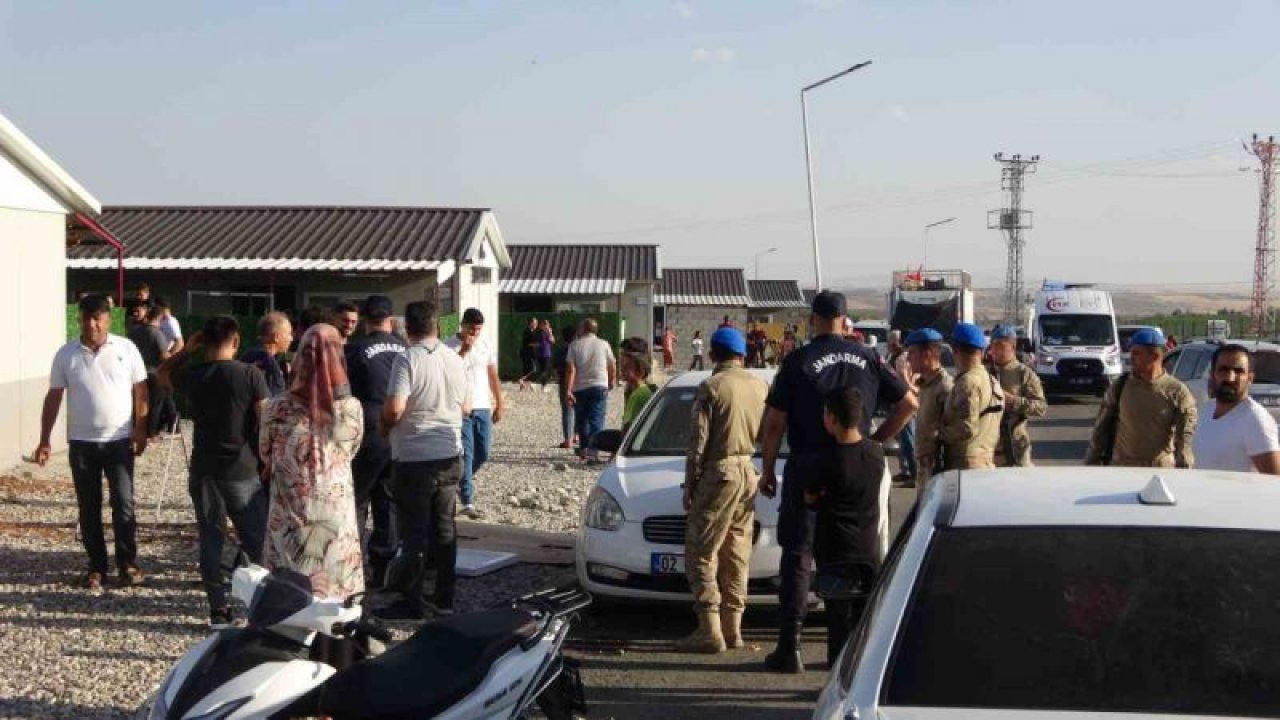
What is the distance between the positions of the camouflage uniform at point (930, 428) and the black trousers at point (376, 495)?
3.47 meters

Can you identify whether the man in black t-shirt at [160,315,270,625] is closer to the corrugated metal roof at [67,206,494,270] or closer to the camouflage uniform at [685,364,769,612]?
the camouflage uniform at [685,364,769,612]

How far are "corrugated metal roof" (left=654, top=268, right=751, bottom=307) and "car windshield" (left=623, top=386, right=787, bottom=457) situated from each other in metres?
53.5

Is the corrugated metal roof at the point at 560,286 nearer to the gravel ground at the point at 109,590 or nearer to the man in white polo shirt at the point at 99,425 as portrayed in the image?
the gravel ground at the point at 109,590

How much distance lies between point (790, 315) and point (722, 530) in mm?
71148

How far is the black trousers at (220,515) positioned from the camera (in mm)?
8258

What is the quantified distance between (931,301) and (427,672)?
32.6 m

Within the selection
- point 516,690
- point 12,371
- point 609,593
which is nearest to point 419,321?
point 609,593

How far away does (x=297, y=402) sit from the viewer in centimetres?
656

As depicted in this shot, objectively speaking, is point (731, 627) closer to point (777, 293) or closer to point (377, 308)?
point (377, 308)

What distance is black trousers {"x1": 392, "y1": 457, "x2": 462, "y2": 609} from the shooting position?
8.43 m

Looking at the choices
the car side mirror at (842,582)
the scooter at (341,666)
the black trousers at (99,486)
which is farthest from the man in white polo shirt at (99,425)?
the car side mirror at (842,582)

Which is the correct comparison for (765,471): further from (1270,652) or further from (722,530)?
(1270,652)

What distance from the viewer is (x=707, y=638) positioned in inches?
319

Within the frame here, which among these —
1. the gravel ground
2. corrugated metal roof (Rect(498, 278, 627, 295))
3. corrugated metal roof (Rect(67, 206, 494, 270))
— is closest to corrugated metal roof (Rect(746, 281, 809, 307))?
corrugated metal roof (Rect(498, 278, 627, 295))
